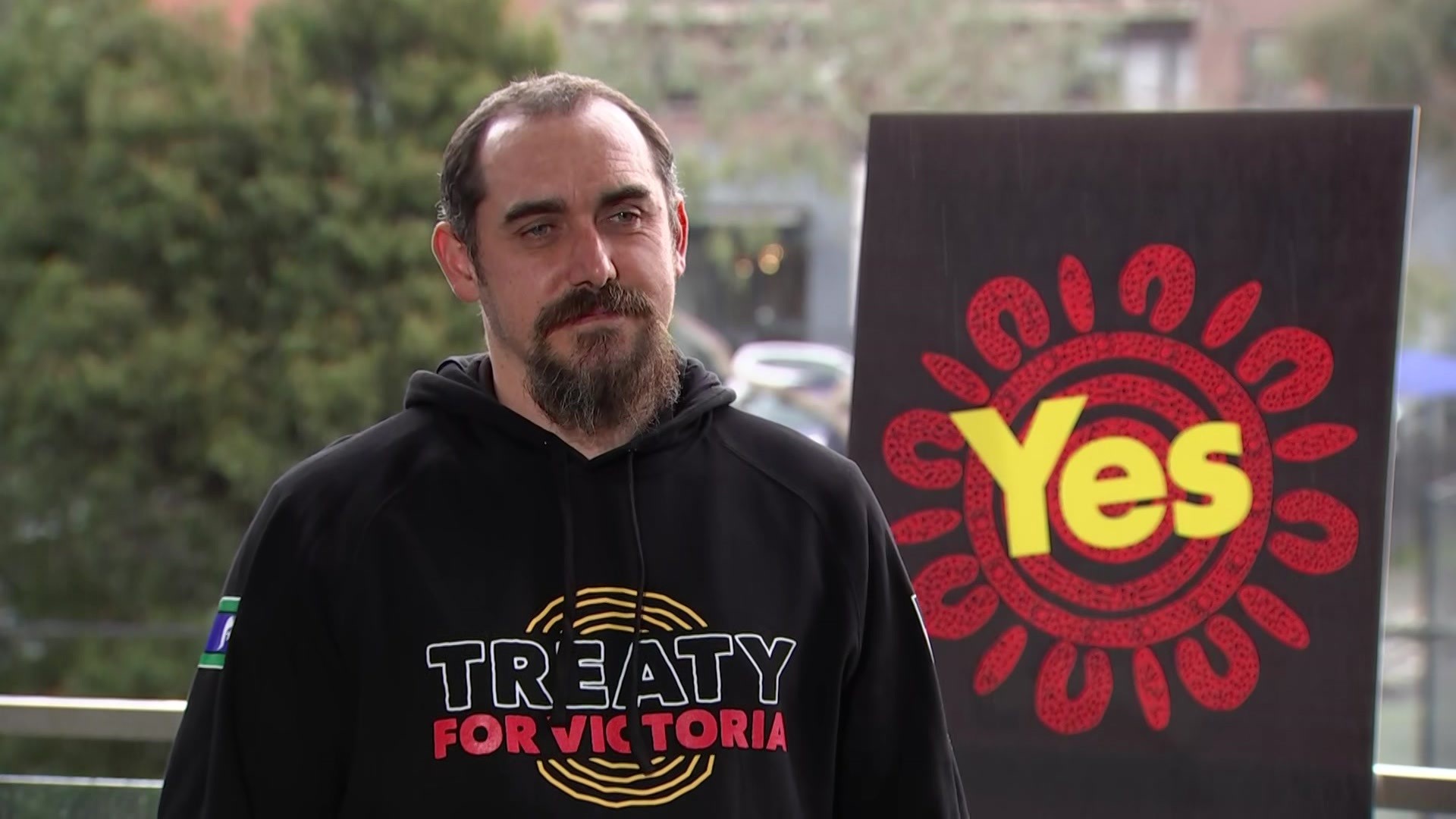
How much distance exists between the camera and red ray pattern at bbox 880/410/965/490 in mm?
2061

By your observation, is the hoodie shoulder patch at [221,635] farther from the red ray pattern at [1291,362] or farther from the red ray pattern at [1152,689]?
the red ray pattern at [1291,362]

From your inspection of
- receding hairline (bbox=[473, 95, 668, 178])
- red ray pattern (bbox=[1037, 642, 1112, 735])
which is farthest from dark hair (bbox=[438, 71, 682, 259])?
red ray pattern (bbox=[1037, 642, 1112, 735])

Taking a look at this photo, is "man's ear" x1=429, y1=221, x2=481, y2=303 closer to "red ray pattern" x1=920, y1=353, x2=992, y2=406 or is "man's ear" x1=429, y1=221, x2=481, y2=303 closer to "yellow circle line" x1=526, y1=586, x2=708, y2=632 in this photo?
"yellow circle line" x1=526, y1=586, x2=708, y2=632

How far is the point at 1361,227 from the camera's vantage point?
1.96 m

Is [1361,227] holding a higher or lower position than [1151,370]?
higher

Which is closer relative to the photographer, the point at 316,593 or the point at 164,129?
the point at 316,593

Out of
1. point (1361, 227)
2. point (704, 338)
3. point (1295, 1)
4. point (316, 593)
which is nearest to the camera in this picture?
point (316, 593)

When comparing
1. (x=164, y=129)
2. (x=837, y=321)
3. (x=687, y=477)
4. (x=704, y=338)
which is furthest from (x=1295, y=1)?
(x=687, y=477)

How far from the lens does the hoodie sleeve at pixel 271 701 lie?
1.34m

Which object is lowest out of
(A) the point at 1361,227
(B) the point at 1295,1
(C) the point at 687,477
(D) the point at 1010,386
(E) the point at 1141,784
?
(E) the point at 1141,784

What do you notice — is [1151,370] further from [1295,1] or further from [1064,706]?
[1295,1]

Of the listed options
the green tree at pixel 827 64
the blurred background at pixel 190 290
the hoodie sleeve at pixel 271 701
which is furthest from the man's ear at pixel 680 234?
the green tree at pixel 827 64

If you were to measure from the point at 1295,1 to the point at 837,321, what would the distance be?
328 cm

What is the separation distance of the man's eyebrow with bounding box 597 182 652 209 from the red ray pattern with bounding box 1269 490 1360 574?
1027 mm
